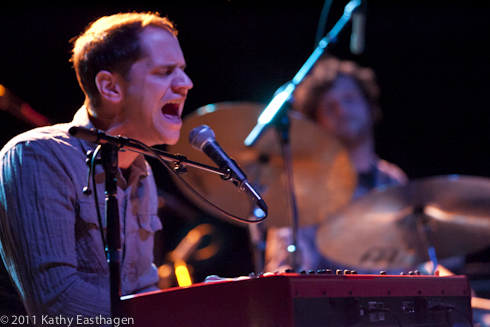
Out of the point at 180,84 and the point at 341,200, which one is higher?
the point at 180,84

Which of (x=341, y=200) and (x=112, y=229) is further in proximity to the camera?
(x=341, y=200)

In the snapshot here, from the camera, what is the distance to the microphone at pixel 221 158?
1433 millimetres

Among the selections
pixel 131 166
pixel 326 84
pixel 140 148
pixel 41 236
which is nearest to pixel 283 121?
pixel 131 166

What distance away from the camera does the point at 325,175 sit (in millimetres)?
2789

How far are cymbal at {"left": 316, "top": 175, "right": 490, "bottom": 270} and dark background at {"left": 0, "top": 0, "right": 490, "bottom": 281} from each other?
0.91 meters

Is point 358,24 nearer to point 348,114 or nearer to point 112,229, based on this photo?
point 348,114

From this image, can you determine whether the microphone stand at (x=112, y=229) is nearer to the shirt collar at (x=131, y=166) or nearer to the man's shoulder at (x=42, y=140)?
Answer: the man's shoulder at (x=42, y=140)

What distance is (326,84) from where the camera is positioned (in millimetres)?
3760

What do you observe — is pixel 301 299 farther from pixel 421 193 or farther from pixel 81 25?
pixel 81 25

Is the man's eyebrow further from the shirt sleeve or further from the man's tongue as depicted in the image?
the shirt sleeve

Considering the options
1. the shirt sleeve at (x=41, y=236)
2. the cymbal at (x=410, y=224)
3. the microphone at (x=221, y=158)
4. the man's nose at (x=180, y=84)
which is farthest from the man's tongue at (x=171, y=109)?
the cymbal at (x=410, y=224)

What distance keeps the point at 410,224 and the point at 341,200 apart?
0.42m

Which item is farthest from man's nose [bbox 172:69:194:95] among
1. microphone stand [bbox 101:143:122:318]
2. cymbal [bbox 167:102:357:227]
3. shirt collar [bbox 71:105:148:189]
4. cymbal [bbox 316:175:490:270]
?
cymbal [bbox 316:175:490:270]

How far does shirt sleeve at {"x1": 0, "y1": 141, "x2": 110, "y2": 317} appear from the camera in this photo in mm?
1398
